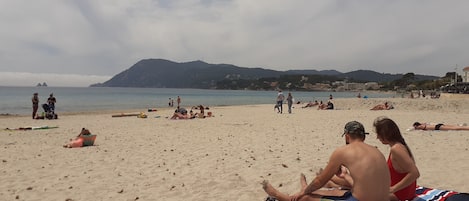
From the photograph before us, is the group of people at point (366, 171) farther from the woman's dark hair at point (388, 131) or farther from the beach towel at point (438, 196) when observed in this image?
the beach towel at point (438, 196)

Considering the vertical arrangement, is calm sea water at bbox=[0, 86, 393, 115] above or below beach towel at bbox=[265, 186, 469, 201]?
below

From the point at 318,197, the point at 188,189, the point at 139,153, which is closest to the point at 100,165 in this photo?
the point at 139,153

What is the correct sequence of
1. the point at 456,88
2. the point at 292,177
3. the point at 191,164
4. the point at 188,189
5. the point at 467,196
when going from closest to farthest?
1. the point at 467,196
2. the point at 188,189
3. the point at 292,177
4. the point at 191,164
5. the point at 456,88

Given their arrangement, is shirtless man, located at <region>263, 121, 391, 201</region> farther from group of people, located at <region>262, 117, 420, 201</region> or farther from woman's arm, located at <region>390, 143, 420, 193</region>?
woman's arm, located at <region>390, 143, 420, 193</region>

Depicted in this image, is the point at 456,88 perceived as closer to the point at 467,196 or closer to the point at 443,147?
the point at 443,147

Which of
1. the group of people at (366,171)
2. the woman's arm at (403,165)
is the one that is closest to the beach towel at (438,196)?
the group of people at (366,171)

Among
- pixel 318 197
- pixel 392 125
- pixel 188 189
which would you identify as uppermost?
pixel 392 125

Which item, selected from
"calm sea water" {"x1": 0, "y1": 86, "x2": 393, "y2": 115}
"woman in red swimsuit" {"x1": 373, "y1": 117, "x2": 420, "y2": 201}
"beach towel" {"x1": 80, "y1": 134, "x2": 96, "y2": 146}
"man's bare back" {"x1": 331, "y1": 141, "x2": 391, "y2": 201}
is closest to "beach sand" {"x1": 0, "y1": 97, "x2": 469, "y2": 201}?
"beach towel" {"x1": 80, "y1": 134, "x2": 96, "y2": 146}

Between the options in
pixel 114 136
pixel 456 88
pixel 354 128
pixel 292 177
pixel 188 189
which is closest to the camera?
pixel 354 128

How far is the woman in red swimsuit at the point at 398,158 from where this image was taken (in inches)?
165

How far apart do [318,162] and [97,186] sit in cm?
471

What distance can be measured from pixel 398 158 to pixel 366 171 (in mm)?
864

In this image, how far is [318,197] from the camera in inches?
167

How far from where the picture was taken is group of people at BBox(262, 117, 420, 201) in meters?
3.62
